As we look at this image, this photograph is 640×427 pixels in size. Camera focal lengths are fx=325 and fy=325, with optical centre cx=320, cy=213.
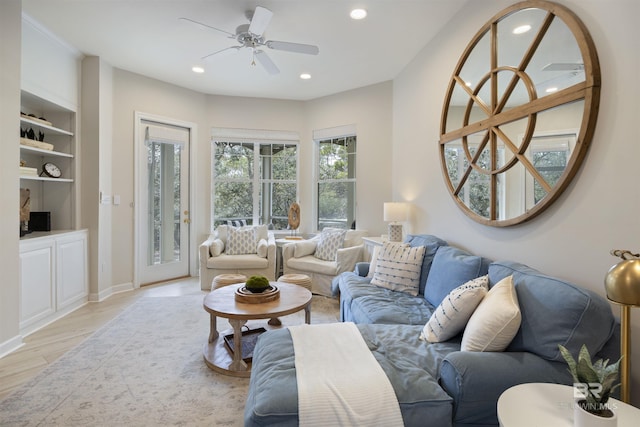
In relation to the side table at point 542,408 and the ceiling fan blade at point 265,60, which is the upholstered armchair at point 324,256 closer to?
the ceiling fan blade at point 265,60

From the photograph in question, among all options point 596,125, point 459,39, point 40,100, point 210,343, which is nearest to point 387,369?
point 596,125

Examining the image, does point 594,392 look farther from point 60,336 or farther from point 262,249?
point 262,249

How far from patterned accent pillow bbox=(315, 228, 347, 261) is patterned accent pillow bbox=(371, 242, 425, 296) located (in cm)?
149

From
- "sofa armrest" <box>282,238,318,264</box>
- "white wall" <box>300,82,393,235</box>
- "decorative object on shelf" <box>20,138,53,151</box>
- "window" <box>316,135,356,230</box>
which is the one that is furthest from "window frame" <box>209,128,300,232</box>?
"decorative object on shelf" <box>20,138,53,151</box>

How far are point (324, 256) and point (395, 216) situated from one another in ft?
3.86

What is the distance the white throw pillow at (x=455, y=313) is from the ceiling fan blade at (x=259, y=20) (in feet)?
7.96

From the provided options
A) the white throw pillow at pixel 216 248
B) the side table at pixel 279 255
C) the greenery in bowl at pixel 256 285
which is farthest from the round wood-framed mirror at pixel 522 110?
the white throw pillow at pixel 216 248

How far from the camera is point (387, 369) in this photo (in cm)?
144

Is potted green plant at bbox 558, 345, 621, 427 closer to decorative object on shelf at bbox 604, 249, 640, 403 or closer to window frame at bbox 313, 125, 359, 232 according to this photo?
decorative object on shelf at bbox 604, 249, 640, 403

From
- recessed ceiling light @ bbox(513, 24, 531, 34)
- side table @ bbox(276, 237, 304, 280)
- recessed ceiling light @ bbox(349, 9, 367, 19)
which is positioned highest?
recessed ceiling light @ bbox(349, 9, 367, 19)

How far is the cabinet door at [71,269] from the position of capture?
3.37 metres

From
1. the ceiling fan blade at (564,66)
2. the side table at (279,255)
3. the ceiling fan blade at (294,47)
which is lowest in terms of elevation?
the side table at (279,255)

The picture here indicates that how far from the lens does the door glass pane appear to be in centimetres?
476

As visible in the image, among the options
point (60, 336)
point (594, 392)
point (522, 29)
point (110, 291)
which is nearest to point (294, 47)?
point (522, 29)
